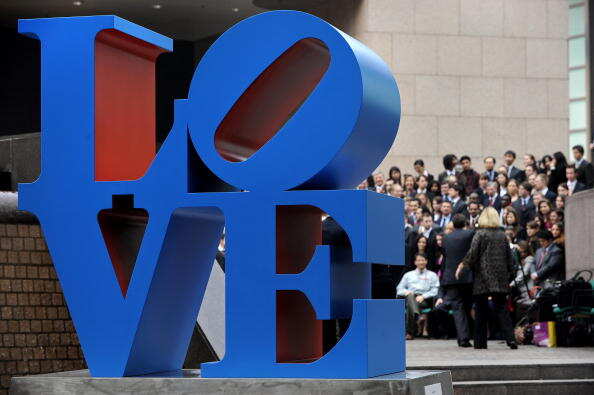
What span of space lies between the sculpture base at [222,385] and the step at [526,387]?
4590 mm

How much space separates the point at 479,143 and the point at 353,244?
23570mm

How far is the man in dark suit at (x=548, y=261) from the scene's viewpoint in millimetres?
16578

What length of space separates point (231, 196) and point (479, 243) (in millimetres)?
8375

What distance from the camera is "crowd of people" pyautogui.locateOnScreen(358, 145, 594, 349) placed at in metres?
14.6

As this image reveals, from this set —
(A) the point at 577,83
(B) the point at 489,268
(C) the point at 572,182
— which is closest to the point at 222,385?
(B) the point at 489,268

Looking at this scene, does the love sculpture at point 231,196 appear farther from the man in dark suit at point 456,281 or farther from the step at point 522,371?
the man in dark suit at point 456,281

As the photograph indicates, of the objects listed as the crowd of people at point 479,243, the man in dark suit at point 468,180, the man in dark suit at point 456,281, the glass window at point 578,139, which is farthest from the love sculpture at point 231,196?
the glass window at point 578,139

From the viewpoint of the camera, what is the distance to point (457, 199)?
2008 cm

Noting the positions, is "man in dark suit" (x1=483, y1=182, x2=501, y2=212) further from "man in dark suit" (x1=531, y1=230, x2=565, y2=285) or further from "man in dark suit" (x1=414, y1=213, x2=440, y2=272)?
"man in dark suit" (x1=531, y1=230, x2=565, y2=285)

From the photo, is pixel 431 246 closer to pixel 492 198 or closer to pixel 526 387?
pixel 492 198

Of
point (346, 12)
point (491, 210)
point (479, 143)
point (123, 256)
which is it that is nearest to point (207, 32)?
point (346, 12)

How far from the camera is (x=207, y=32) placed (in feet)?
115

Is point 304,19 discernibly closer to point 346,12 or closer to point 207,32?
point 346,12

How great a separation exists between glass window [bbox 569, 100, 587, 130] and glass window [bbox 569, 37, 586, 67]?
1.24m
